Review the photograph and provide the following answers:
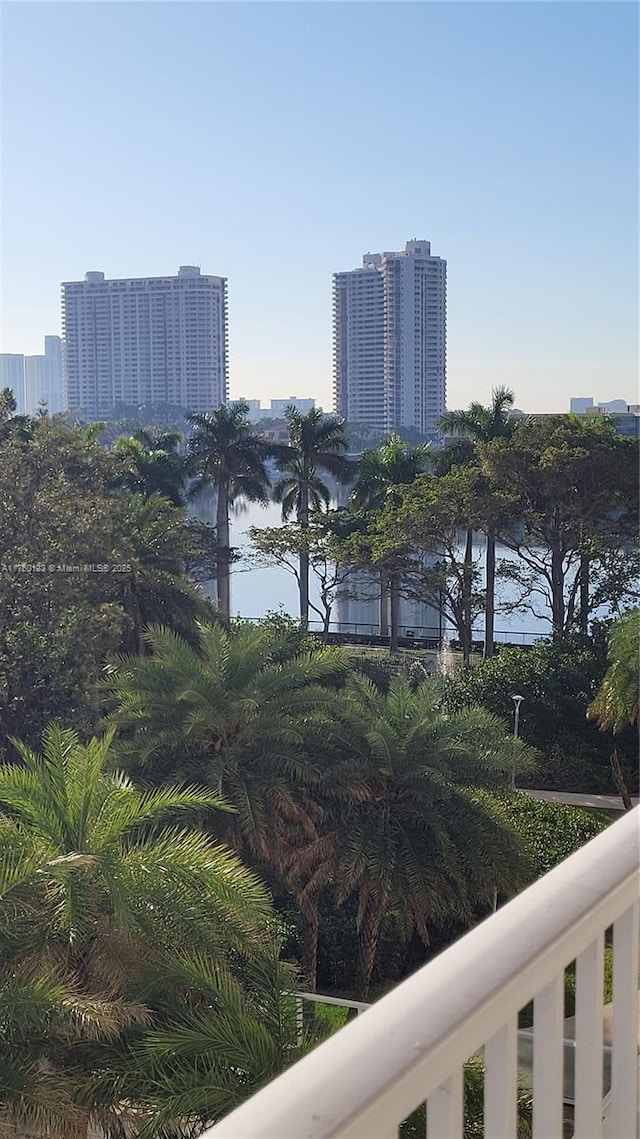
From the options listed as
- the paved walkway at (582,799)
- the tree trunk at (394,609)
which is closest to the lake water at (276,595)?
the tree trunk at (394,609)

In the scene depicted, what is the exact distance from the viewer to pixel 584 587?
63.2 ft

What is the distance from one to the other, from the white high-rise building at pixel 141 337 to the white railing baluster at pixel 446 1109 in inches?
1083

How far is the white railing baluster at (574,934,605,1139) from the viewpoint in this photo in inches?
23.6

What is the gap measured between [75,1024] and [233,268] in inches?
1181

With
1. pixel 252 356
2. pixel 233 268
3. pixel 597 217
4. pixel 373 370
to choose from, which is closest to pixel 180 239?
pixel 233 268

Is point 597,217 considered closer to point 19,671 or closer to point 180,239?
point 180,239

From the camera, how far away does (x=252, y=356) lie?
30875 millimetres

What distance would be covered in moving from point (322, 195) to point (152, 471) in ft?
48.0

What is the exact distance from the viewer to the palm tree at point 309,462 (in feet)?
71.7

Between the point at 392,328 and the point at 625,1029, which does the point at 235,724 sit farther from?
the point at 392,328

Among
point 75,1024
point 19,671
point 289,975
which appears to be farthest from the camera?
point 19,671

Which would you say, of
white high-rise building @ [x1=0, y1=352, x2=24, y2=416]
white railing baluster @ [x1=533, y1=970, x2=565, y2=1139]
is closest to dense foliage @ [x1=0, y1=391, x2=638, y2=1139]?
white high-rise building @ [x1=0, y1=352, x2=24, y2=416]

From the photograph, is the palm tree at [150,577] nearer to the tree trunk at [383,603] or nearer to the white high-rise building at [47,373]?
the tree trunk at [383,603]

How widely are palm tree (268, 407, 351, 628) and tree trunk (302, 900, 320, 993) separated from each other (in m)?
12.1
